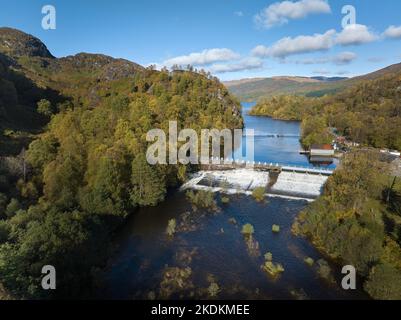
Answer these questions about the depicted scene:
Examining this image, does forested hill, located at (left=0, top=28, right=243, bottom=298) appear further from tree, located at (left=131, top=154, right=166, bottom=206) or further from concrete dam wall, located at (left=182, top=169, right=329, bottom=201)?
concrete dam wall, located at (left=182, top=169, right=329, bottom=201)

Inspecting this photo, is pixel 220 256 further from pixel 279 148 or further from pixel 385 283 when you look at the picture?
pixel 279 148

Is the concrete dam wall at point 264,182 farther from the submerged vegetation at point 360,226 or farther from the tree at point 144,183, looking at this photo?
the tree at point 144,183

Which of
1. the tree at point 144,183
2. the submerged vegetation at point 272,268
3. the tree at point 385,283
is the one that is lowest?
the submerged vegetation at point 272,268

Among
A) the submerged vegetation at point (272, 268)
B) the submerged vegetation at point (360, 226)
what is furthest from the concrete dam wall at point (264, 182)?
the submerged vegetation at point (272, 268)

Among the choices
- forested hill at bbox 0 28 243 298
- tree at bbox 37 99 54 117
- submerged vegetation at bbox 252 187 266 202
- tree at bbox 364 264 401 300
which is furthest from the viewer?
tree at bbox 37 99 54 117

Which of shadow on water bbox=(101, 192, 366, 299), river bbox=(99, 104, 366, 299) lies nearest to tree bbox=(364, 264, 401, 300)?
shadow on water bbox=(101, 192, 366, 299)

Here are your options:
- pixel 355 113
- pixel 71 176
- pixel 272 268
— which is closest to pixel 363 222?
pixel 272 268
